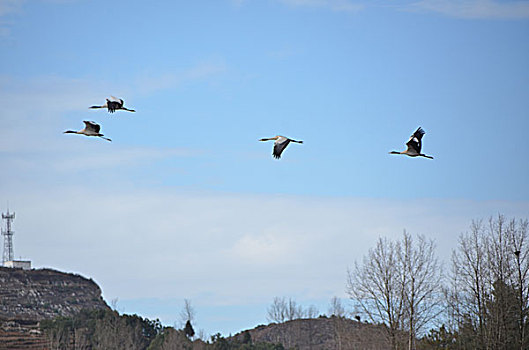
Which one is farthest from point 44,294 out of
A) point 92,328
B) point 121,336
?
point 121,336

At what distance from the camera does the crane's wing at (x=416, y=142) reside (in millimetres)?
23156

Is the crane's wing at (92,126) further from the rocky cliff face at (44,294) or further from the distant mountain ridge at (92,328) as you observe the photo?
the rocky cliff face at (44,294)

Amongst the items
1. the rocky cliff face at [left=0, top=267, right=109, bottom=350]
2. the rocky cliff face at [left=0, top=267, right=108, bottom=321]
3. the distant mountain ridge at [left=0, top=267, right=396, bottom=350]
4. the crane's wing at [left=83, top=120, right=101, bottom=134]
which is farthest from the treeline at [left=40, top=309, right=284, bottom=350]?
the crane's wing at [left=83, top=120, right=101, bottom=134]

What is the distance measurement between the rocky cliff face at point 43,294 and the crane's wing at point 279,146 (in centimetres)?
5788

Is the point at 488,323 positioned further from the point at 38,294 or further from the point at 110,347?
the point at 38,294

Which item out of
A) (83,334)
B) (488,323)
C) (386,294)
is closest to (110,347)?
(83,334)

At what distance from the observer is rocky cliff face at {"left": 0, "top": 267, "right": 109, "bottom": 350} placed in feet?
291

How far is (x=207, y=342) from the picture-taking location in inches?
2408

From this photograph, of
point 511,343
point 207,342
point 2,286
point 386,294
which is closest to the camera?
point 511,343

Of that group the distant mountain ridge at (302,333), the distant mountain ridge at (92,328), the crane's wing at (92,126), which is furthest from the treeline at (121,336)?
the crane's wing at (92,126)

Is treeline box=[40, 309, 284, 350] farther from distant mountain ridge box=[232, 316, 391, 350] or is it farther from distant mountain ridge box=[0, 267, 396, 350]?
distant mountain ridge box=[232, 316, 391, 350]

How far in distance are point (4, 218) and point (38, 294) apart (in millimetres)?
10234

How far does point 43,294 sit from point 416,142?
80.2 meters

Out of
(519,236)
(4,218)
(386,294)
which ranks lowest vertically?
(386,294)
